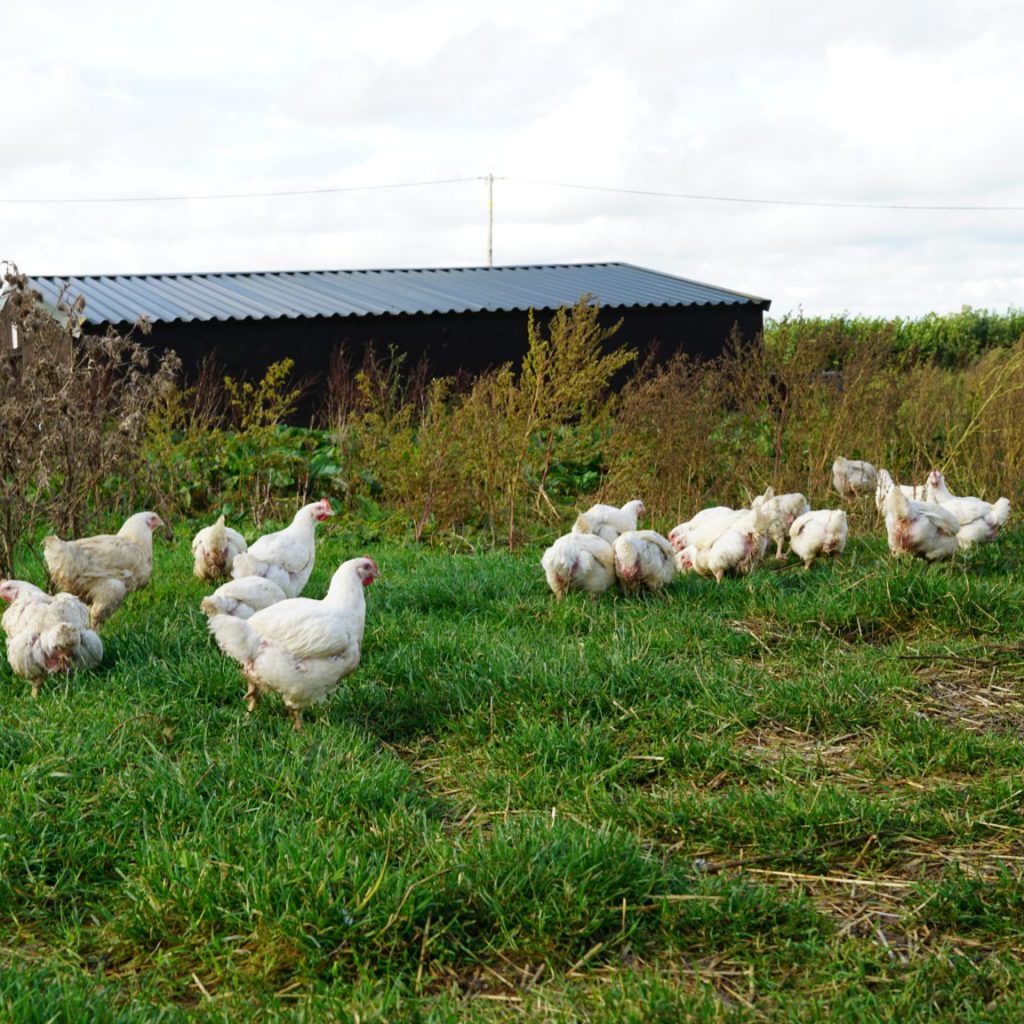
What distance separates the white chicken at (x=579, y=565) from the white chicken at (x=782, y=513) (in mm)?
1559

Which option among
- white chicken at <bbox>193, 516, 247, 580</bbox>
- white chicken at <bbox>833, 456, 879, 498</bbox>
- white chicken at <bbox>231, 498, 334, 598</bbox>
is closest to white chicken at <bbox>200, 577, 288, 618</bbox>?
white chicken at <bbox>231, 498, 334, 598</bbox>

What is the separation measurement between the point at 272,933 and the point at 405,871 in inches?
16.9

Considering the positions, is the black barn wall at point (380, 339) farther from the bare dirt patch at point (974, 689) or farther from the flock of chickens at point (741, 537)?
the bare dirt patch at point (974, 689)

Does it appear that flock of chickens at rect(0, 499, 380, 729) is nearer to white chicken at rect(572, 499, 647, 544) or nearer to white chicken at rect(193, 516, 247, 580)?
white chicken at rect(193, 516, 247, 580)

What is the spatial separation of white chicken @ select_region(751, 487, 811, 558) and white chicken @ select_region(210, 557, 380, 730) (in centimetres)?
415

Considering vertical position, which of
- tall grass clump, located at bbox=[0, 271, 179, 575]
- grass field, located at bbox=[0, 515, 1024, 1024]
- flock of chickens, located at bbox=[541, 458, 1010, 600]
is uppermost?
tall grass clump, located at bbox=[0, 271, 179, 575]

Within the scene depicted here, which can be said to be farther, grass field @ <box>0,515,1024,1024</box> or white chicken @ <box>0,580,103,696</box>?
white chicken @ <box>0,580,103,696</box>

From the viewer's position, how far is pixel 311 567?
24.1ft

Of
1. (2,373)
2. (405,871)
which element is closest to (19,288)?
(2,373)

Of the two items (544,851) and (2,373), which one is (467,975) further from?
(2,373)

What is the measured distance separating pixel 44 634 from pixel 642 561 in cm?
337

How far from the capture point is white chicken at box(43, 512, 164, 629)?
251 inches

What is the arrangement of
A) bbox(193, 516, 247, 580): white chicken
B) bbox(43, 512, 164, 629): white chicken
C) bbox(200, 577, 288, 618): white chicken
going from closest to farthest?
bbox(200, 577, 288, 618): white chicken, bbox(43, 512, 164, 629): white chicken, bbox(193, 516, 247, 580): white chicken

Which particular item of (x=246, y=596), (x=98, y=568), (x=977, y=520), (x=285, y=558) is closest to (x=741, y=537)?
(x=977, y=520)
